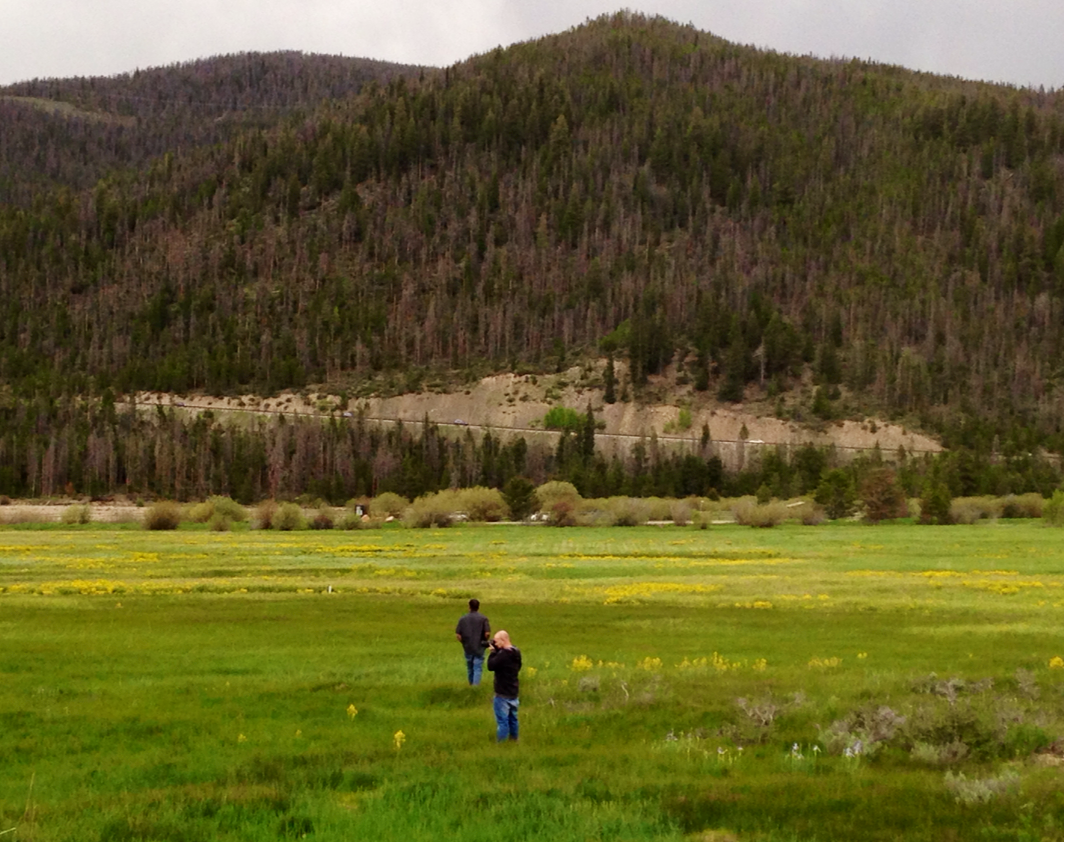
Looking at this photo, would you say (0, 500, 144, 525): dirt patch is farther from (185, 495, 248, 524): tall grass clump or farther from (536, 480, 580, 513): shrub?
(536, 480, 580, 513): shrub

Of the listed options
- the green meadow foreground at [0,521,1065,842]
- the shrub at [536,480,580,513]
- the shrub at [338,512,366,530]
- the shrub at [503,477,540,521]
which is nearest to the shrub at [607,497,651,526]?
the shrub at [536,480,580,513]

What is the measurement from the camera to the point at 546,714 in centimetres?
1992

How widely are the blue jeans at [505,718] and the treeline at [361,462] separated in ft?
281

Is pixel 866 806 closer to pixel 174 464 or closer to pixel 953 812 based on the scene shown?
pixel 953 812

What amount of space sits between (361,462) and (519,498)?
4548 cm

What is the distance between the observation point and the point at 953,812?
12.4m

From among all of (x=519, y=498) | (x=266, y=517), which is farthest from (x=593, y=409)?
(x=266, y=517)

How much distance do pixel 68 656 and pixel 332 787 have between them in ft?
45.1

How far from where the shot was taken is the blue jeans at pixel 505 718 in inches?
683

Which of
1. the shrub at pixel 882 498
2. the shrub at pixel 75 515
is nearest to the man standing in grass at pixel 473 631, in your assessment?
the shrub at pixel 75 515

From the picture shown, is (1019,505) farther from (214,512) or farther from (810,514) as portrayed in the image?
(214,512)

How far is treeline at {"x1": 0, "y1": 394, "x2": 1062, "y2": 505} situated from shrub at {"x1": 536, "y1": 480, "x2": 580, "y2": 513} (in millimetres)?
9630

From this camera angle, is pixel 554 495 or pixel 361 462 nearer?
pixel 554 495

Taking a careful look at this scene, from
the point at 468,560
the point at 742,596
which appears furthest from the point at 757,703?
the point at 468,560
